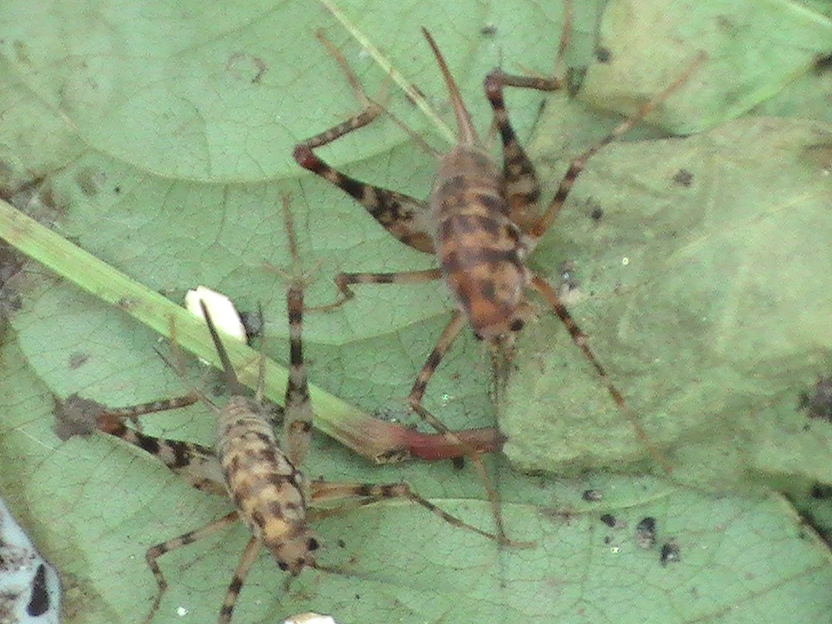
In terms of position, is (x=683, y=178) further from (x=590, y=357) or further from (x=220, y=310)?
(x=220, y=310)

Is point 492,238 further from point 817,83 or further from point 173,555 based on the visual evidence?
point 173,555

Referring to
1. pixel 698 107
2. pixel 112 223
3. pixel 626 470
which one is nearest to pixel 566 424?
pixel 626 470

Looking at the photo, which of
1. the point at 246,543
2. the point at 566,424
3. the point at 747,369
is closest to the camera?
the point at 747,369

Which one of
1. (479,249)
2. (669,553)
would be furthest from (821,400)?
(479,249)

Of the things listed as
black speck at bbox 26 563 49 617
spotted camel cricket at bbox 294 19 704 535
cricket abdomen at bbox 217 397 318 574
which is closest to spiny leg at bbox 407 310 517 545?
spotted camel cricket at bbox 294 19 704 535

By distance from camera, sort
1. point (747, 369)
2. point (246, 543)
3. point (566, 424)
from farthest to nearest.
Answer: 1. point (246, 543)
2. point (566, 424)
3. point (747, 369)

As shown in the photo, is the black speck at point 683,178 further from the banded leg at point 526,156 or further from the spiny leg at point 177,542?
the spiny leg at point 177,542
